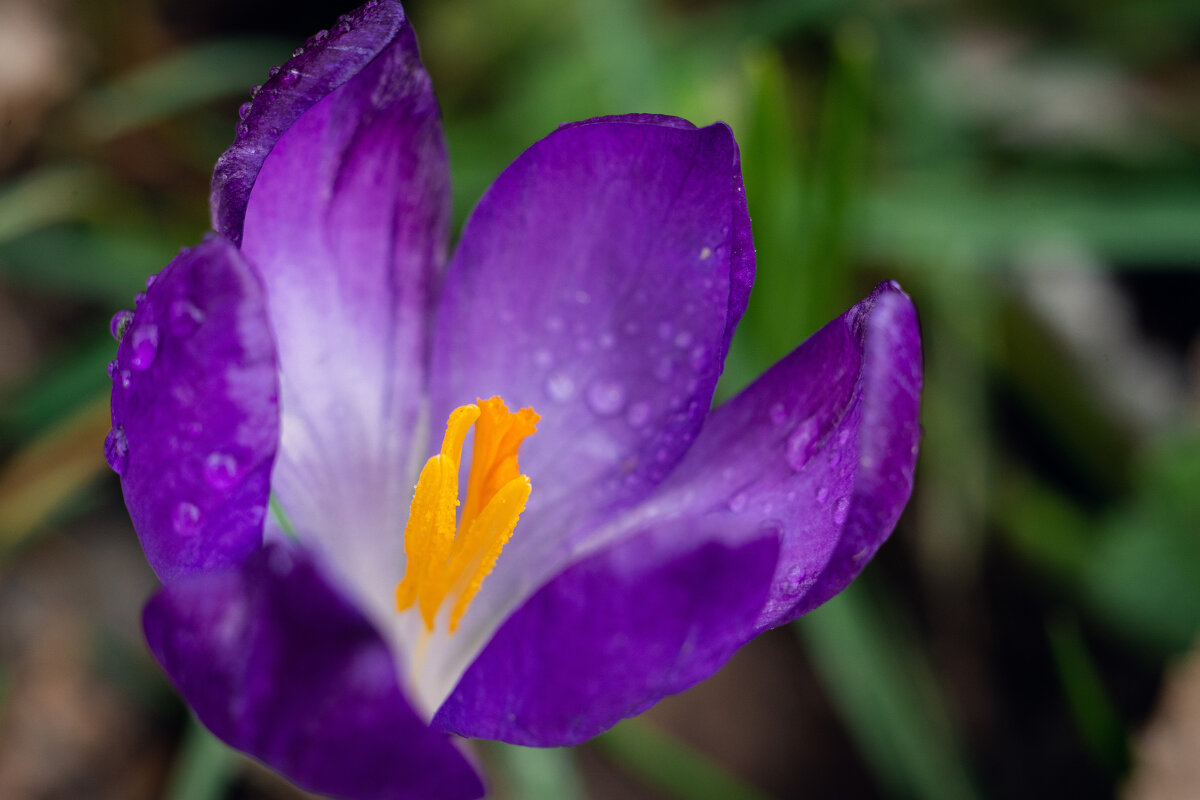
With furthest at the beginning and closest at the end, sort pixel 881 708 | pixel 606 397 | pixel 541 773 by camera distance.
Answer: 1. pixel 881 708
2. pixel 541 773
3. pixel 606 397

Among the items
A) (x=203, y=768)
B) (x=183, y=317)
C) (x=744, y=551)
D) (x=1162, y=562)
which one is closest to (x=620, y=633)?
(x=744, y=551)

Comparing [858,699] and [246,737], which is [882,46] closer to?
[858,699]

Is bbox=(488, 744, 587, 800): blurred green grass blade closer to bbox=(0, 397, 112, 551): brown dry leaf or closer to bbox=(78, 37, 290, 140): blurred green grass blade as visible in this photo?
bbox=(0, 397, 112, 551): brown dry leaf

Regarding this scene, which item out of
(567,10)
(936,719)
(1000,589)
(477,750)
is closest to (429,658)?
(477,750)

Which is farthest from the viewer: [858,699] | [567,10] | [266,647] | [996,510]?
[567,10]

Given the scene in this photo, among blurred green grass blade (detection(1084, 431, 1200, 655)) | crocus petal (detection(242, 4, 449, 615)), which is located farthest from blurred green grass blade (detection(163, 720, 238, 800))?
blurred green grass blade (detection(1084, 431, 1200, 655))

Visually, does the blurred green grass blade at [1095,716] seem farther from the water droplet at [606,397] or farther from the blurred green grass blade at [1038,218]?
the blurred green grass blade at [1038,218]

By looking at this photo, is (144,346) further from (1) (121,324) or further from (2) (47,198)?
(2) (47,198)
